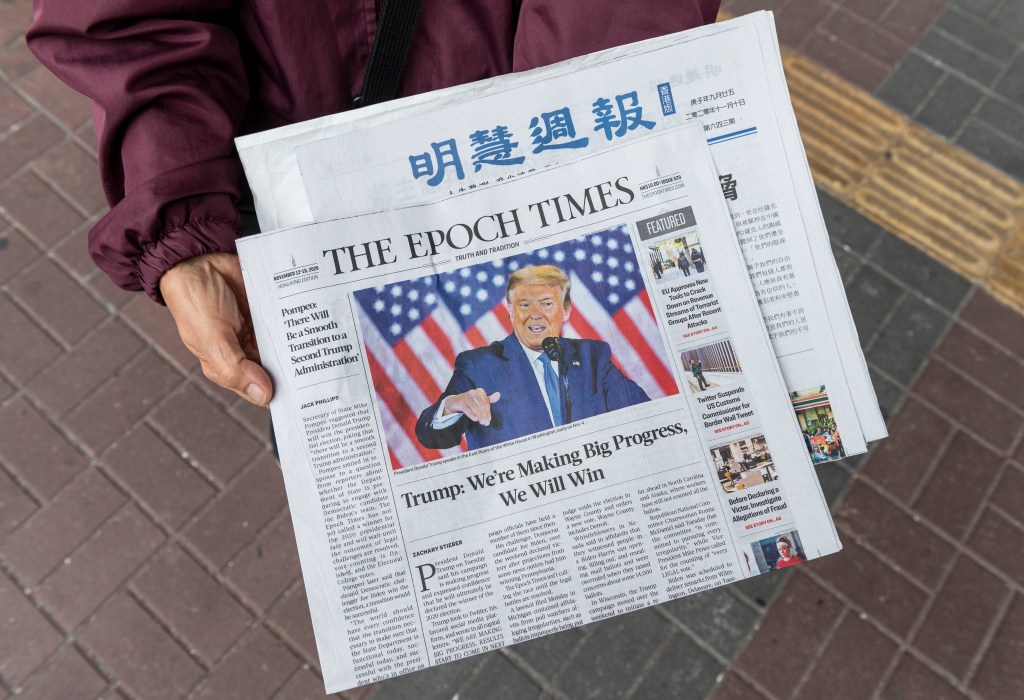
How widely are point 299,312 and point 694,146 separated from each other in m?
0.55

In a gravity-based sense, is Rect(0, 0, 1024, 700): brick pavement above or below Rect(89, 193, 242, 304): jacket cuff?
below

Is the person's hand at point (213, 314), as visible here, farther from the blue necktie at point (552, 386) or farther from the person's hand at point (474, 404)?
the blue necktie at point (552, 386)

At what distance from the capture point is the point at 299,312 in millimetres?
924

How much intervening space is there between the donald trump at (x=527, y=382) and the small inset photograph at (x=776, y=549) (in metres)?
0.26

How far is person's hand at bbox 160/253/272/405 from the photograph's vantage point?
3.05 ft

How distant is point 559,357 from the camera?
0.94 metres

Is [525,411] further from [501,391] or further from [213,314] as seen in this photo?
[213,314]

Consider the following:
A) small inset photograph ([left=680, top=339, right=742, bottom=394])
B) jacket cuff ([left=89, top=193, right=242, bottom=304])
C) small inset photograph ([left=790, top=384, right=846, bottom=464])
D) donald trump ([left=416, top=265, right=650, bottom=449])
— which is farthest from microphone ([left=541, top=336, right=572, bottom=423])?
jacket cuff ([left=89, top=193, right=242, bottom=304])

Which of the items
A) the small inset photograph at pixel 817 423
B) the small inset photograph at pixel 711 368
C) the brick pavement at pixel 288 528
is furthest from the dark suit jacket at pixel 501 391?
the brick pavement at pixel 288 528

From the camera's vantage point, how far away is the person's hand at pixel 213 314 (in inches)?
36.7

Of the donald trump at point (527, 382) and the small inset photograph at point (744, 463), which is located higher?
the donald trump at point (527, 382)

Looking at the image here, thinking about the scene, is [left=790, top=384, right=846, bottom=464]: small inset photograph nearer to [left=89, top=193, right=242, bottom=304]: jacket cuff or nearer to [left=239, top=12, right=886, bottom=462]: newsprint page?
[left=239, top=12, right=886, bottom=462]: newsprint page

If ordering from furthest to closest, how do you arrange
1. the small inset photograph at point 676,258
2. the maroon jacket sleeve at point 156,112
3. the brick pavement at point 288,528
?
the brick pavement at point 288,528
the small inset photograph at point 676,258
the maroon jacket sleeve at point 156,112

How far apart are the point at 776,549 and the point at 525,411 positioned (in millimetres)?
377
